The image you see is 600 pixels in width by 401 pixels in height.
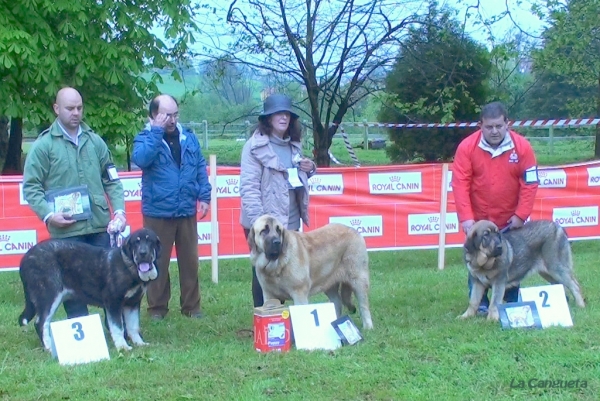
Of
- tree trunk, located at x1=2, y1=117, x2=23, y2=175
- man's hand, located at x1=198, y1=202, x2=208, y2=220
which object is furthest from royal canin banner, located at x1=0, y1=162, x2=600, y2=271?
tree trunk, located at x1=2, y1=117, x2=23, y2=175

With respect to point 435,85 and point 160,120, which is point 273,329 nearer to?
point 160,120

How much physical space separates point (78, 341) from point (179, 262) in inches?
75.9

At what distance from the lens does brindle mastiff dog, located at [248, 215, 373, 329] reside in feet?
19.0

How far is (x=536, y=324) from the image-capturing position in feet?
20.0

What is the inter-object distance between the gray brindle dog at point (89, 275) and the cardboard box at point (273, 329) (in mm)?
939

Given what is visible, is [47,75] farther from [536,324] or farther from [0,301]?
[536,324]

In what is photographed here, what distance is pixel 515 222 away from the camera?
6.70m

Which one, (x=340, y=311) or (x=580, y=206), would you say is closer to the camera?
(x=340, y=311)

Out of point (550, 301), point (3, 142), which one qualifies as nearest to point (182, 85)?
point (3, 142)

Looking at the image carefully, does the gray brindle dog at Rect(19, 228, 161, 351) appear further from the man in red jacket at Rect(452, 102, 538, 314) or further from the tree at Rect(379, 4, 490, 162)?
the tree at Rect(379, 4, 490, 162)

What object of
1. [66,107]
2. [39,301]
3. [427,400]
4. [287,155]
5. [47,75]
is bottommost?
[427,400]

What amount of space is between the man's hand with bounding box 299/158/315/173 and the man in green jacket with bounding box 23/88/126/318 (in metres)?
1.55

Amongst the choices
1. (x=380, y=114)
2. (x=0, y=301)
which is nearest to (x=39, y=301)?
(x=0, y=301)

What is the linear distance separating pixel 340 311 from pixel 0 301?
4.15m
